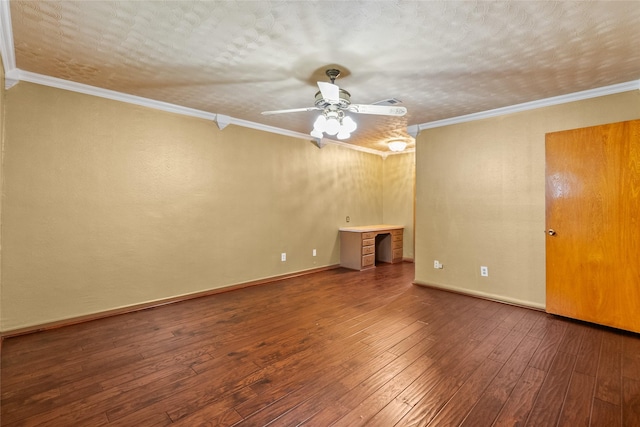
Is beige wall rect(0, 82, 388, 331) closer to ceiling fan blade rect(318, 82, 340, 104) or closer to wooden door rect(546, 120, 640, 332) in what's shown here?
ceiling fan blade rect(318, 82, 340, 104)

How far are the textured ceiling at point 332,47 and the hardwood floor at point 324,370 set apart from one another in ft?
7.67

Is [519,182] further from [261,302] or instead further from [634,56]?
[261,302]

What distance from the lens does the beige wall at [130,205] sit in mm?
2662

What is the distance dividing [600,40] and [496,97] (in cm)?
110

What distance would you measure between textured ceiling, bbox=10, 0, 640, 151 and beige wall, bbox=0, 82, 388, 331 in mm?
435

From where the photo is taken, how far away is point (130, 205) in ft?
10.5

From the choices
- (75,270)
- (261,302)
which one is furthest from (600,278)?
(75,270)

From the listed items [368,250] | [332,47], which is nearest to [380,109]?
[332,47]

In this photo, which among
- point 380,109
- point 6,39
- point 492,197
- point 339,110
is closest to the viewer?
point 6,39

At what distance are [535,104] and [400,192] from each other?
314 centimetres

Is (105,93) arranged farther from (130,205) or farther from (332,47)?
(332,47)

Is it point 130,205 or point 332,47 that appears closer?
point 332,47

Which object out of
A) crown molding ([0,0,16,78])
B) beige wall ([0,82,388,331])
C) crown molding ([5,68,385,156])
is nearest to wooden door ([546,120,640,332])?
beige wall ([0,82,388,331])

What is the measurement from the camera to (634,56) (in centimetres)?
228
